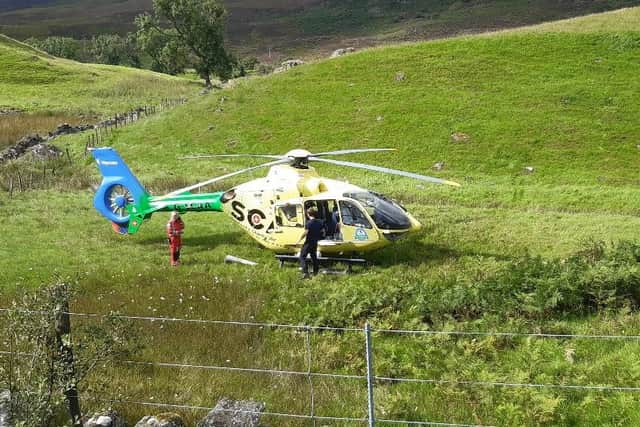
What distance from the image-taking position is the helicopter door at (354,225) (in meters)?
16.8

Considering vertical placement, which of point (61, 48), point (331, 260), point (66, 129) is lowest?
point (331, 260)

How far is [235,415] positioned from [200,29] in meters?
72.1

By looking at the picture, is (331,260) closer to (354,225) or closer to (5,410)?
(354,225)

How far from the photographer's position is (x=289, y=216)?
695 inches

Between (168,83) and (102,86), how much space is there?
8571 millimetres

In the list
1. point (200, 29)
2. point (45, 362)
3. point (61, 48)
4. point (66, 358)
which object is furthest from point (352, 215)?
point (61, 48)

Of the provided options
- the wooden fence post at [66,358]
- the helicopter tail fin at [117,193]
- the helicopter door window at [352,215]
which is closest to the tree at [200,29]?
the helicopter tail fin at [117,193]

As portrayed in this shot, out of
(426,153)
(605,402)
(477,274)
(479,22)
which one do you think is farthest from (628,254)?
(479,22)

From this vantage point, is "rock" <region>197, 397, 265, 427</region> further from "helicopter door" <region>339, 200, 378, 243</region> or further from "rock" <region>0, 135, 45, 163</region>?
"rock" <region>0, 135, 45, 163</region>

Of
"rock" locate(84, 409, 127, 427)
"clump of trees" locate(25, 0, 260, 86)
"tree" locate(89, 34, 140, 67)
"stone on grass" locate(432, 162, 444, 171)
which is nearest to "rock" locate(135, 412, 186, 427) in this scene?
"rock" locate(84, 409, 127, 427)

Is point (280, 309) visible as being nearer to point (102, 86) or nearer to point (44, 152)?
point (44, 152)

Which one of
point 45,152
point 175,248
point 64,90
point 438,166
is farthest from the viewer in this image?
point 64,90

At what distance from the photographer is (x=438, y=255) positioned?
59.9 feet

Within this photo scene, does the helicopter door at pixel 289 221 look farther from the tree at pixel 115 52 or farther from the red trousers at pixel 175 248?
the tree at pixel 115 52
